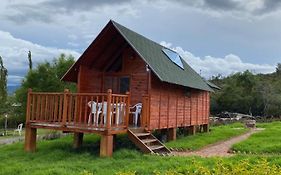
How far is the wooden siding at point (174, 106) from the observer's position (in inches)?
576

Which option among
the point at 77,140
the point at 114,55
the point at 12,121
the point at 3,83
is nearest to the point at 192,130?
the point at 114,55

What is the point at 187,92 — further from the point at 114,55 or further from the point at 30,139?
the point at 30,139

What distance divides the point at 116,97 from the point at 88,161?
2385 millimetres

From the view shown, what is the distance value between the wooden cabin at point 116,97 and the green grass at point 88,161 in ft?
2.03

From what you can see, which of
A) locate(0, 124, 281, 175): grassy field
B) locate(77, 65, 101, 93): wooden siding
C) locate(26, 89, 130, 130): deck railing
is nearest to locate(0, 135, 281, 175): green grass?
locate(0, 124, 281, 175): grassy field

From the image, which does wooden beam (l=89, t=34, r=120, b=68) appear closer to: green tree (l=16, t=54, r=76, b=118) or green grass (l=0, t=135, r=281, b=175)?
green grass (l=0, t=135, r=281, b=175)

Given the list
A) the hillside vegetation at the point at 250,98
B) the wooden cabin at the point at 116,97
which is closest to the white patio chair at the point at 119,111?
the wooden cabin at the point at 116,97

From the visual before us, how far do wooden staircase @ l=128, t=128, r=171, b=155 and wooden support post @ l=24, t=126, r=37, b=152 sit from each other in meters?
3.81

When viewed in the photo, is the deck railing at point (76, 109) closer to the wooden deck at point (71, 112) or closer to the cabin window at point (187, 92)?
the wooden deck at point (71, 112)

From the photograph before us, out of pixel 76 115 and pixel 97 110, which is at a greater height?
pixel 97 110

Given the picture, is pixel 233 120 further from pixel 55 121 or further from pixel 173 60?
pixel 55 121

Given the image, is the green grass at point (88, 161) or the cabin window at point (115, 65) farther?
the cabin window at point (115, 65)

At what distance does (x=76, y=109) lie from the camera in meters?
13.4

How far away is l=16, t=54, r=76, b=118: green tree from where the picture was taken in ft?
116
